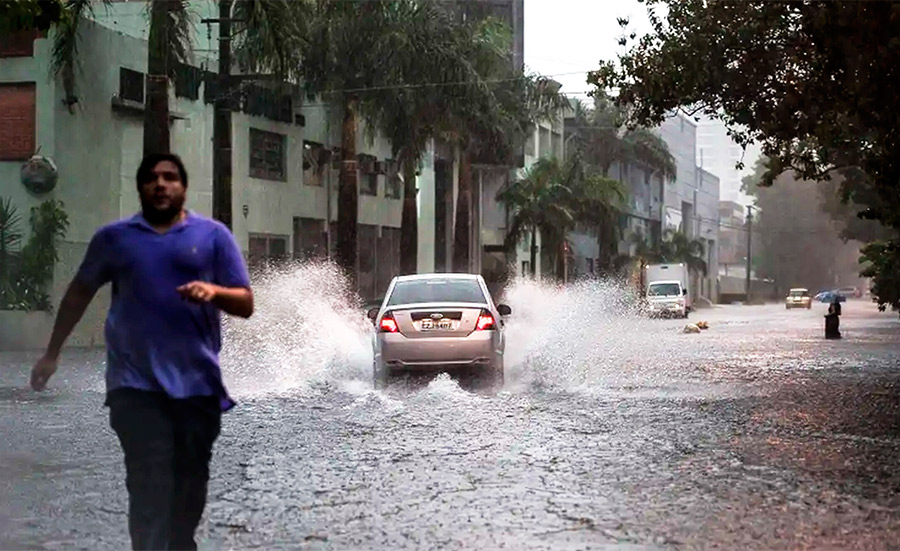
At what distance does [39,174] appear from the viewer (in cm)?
3506

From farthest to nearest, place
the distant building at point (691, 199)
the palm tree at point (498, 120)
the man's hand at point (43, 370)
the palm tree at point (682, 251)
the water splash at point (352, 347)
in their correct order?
the distant building at point (691, 199) → the palm tree at point (682, 251) → the palm tree at point (498, 120) → the water splash at point (352, 347) → the man's hand at point (43, 370)

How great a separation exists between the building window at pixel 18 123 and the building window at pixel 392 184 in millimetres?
22092

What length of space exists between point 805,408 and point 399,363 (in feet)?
16.4

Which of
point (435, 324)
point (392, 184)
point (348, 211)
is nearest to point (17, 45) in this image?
point (348, 211)

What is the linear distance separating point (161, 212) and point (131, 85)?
3254 centimetres

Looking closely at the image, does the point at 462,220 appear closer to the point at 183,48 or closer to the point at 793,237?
the point at 183,48

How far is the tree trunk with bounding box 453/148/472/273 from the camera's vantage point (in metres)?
57.5

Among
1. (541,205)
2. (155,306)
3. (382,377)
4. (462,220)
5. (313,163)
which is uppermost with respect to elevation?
(313,163)

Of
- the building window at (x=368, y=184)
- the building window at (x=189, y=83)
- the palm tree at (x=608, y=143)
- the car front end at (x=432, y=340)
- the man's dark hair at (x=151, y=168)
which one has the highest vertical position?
the palm tree at (x=608, y=143)

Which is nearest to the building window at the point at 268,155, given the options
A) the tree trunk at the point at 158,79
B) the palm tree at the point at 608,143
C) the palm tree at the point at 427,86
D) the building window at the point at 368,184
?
the palm tree at the point at 427,86

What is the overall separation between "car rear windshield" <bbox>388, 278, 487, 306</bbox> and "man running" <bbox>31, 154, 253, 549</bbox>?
13.8 metres

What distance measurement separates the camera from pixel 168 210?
21.3ft

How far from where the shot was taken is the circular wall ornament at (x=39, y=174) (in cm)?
3500

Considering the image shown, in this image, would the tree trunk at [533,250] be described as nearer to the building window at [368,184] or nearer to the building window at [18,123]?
the building window at [368,184]
